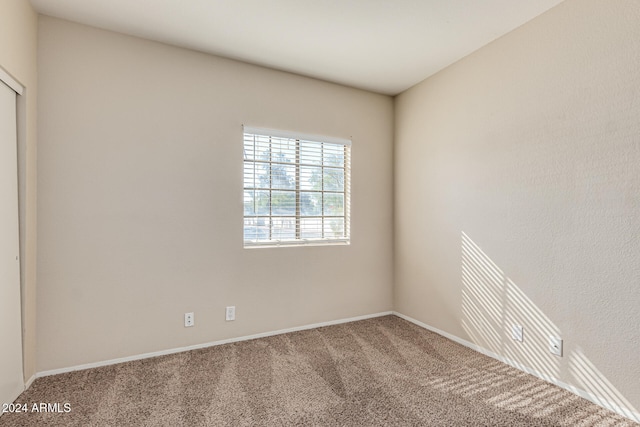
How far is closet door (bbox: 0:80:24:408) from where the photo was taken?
1900 mm

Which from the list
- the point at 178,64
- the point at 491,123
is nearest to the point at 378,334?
the point at 491,123

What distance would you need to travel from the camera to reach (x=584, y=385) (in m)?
2.07

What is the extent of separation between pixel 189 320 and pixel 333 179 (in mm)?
1982

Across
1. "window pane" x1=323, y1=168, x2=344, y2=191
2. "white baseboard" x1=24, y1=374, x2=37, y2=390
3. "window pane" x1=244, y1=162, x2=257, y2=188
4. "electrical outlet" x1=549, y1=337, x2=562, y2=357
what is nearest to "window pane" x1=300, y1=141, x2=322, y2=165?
"window pane" x1=323, y1=168, x2=344, y2=191

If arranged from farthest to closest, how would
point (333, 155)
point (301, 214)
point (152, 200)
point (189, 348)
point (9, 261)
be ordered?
point (333, 155) → point (301, 214) → point (189, 348) → point (152, 200) → point (9, 261)

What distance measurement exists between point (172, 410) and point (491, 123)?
3122 mm

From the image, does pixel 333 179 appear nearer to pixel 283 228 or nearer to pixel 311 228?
pixel 311 228

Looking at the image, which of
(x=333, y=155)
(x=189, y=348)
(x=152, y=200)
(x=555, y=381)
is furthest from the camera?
(x=333, y=155)

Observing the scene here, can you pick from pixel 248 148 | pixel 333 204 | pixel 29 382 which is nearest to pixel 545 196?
pixel 333 204

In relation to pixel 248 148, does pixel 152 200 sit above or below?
below

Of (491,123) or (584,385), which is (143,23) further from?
(584,385)

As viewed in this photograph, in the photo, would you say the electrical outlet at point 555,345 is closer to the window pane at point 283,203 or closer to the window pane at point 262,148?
the window pane at point 283,203

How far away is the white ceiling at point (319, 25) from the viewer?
219 centimetres

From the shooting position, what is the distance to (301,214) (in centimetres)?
335
